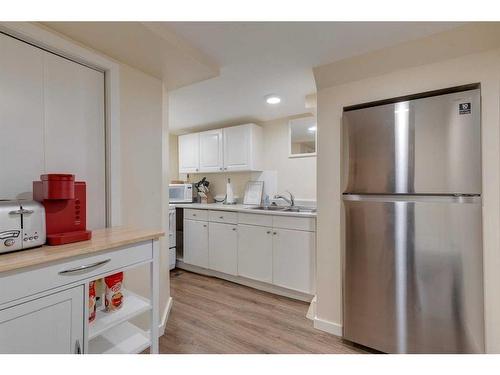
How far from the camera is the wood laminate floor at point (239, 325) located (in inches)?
67.6

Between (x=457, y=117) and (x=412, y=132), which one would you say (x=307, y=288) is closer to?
(x=412, y=132)

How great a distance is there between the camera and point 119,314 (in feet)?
4.22

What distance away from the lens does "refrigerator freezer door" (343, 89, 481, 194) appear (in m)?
1.38

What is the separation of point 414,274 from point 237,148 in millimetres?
2433

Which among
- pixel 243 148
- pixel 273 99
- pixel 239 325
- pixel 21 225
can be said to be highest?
pixel 273 99

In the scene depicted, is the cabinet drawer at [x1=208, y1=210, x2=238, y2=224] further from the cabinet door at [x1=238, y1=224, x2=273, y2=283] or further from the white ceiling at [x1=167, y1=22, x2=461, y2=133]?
the white ceiling at [x1=167, y1=22, x2=461, y2=133]

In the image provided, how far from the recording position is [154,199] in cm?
188

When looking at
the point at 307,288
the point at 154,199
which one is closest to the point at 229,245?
the point at 307,288

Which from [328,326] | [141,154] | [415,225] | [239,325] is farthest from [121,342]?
[415,225]

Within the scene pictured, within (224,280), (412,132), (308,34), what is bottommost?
(224,280)

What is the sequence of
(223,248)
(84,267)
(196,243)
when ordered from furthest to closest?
(196,243) → (223,248) → (84,267)

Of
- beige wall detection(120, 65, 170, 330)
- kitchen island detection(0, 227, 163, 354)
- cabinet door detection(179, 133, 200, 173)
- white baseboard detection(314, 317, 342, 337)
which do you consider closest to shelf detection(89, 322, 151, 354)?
kitchen island detection(0, 227, 163, 354)

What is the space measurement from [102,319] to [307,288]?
174cm

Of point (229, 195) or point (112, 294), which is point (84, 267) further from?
point (229, 195)
